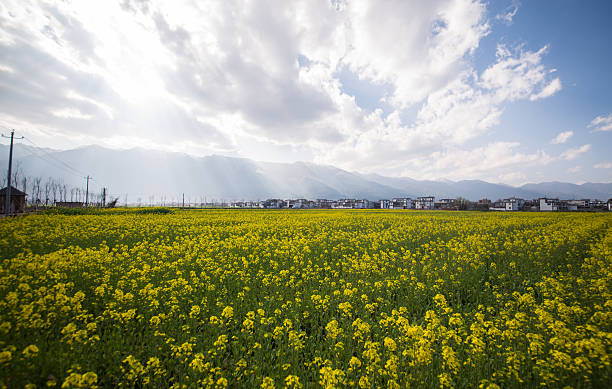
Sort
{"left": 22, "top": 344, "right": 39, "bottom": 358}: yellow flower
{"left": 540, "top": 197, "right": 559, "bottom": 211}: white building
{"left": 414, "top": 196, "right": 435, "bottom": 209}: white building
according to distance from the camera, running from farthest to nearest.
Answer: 1. {"left": 414, "top": 196, "right": 435, "bottom": 209}: white building
2. {"left": 540, "top": 197, "right": 559, "bottom": 211}: white building
3. {"left": 22, "top": 344, "right": 39, "bottom": 358}: yellow flower

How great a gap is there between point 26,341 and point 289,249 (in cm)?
871

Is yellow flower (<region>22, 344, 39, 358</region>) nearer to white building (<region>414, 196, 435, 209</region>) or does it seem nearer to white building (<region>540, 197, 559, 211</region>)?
white building (<region>414, 196, 435, 209</region>)

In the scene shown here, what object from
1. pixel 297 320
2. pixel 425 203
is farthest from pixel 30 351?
pixel 425 203

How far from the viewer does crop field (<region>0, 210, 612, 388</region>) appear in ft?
12.4

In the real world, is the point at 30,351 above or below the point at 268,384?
above

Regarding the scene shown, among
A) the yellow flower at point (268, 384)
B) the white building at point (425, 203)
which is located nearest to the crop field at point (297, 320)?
the yellow flower at point (268, 384)

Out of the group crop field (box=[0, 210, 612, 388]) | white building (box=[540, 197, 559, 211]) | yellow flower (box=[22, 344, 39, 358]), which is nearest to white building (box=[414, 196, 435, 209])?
white building (box=[540, 197, 559, 211])

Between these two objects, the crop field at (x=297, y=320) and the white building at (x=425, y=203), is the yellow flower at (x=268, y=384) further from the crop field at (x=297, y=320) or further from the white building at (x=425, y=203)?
the white building at (x=425, y=203)

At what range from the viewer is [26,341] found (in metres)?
4.10

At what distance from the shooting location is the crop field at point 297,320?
378 cm

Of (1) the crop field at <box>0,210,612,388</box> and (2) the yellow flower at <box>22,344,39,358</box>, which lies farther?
(1) the crop field at <box>0,210,612,388</box>

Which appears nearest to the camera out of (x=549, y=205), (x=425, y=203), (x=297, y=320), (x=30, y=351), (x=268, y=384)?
(x=268, y=384)

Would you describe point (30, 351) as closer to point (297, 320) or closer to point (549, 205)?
point (297, 320)

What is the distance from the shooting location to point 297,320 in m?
5.30
